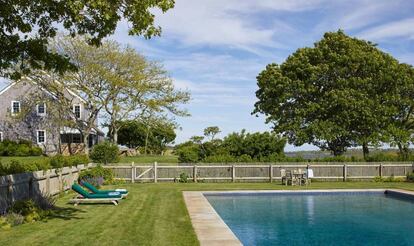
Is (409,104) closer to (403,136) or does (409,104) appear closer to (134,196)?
(403,136)

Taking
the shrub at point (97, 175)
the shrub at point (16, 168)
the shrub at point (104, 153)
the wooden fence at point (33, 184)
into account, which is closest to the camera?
the wooden fence at point (33, 184)

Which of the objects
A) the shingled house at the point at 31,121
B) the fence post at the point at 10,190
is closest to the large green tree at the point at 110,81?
the shingled house at the point at 31,121

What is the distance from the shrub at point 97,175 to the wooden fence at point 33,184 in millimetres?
1724

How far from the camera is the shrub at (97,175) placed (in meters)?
24.4

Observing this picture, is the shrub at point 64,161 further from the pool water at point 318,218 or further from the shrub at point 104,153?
the pool water at point 318,218

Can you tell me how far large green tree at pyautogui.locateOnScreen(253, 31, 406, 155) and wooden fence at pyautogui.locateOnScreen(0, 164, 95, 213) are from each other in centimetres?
2234

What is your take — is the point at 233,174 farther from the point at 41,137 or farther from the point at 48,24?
the point at 41,137

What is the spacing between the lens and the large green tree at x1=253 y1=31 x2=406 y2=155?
37.9 metres

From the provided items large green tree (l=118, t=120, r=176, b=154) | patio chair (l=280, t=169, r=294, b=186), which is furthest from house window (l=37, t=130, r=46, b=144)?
patio chair (l=280, t=169, r=294, b=186)

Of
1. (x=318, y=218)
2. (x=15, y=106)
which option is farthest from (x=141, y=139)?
(x=318, y=218)

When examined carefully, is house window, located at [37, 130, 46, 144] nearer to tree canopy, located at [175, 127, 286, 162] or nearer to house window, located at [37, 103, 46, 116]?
house window, located at [37, 103, 46, 116]

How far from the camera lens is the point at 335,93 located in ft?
125

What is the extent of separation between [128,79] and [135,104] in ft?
8.44

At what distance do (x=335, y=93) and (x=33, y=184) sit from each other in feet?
90.7
